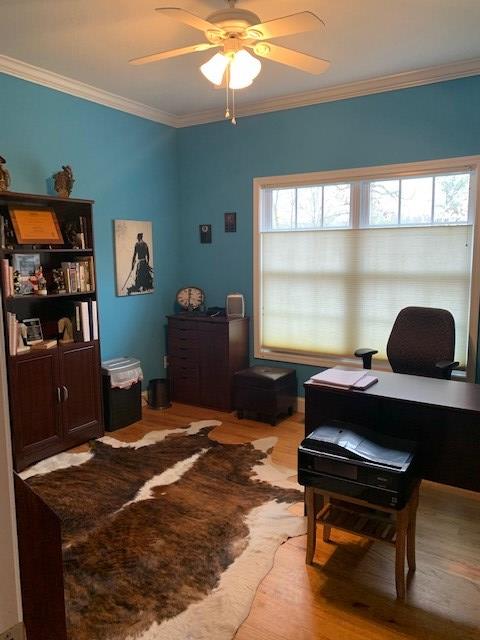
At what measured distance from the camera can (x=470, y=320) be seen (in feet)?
11.6

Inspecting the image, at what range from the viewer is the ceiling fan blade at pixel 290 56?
2.41 m

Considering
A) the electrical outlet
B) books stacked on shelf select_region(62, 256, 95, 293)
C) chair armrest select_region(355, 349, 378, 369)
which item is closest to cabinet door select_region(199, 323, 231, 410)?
books stacked on shelf select_region(62, 256, 95, 293)

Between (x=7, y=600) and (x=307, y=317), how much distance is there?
381cm

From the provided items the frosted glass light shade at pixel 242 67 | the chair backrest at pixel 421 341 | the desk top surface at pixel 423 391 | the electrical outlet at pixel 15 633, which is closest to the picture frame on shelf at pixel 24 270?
the frosted glass light shade at pixel 242 67

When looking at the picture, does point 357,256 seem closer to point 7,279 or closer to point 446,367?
point 446,367

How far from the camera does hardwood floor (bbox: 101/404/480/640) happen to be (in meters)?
1.87

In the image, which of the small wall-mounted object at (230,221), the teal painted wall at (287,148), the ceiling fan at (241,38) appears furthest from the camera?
the small wall-mounted object at (230,221)

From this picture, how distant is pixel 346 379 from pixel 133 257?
256 cm

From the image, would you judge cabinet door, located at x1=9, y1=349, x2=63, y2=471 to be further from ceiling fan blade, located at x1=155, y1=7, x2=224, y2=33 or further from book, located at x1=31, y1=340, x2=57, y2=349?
ceiling fan blade, located at x1=155, y1=7, x2=224, y2=33

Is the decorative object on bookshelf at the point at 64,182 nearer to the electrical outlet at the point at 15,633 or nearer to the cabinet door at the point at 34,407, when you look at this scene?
the cabinet door at the point at 34,407

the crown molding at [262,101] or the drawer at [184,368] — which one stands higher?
the crown molding at [262,101]

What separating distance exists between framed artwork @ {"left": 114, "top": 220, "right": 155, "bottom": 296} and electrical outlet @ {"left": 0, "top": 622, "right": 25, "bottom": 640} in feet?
12.3

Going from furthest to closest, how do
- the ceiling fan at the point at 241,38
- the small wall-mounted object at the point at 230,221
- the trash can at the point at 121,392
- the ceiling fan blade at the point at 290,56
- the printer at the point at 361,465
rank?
the small wall-mounted object at the point at 230,221 → the trash can at the point at 121,392 → the ceiling fan blade at the point at 290,56 → the ceiling fan at the point at 241,38 → the printer at the point at 361,465

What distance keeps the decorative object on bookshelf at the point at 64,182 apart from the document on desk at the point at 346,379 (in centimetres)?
231
